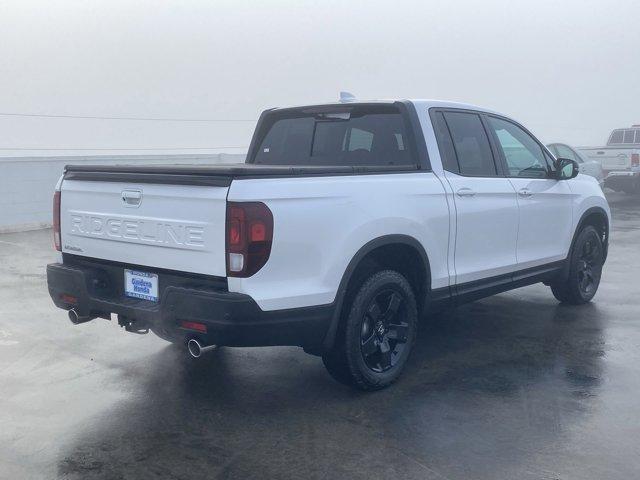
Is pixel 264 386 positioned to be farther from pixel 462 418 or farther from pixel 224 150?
pixel 224 150

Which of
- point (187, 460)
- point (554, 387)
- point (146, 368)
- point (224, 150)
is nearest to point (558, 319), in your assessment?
point (554, 387)

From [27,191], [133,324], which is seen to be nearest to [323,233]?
[133,324]

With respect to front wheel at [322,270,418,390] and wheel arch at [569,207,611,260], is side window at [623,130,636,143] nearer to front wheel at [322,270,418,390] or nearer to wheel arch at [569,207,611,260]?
wheel arch at [569,207,611,260]

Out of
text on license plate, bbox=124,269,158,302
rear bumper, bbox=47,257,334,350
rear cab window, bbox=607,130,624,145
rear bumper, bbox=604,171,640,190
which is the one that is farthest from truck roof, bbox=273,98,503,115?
rear cab window, bbox=607,130,624,145

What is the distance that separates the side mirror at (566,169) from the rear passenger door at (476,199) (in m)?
0.85

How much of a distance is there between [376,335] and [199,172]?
1.64 m

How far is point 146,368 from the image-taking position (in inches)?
220

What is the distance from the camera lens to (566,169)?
6.91 metres

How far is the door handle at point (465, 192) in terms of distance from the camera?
5.58 m

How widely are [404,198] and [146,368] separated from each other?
2236 millimetres

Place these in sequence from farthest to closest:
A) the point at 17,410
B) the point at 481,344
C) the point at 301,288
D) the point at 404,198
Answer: the point at 481,344
the point at 404,198
the point at 17,410
the point at 301,288

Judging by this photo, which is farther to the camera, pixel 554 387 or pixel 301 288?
pixel 554 387

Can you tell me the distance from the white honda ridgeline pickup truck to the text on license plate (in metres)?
0.01

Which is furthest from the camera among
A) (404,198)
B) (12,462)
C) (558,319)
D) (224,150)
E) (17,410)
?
(224,150)
